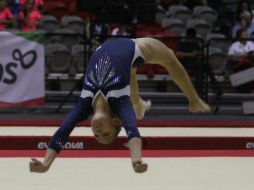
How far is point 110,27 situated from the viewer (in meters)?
12.4

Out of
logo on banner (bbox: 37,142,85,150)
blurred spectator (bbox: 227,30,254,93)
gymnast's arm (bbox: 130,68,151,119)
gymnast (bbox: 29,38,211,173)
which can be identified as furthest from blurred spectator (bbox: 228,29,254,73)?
gymnast (bbox: 29,38,211,173)

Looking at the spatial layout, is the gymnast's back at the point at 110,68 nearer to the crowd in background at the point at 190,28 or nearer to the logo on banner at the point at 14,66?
the logo on banner at the point at 14,66

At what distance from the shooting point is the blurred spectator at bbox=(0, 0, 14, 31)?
11375 mm

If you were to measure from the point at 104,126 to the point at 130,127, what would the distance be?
0.19 metres

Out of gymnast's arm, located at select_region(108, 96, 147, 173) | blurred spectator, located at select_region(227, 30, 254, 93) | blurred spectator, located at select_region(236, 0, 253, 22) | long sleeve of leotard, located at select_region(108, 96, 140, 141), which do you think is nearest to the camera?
gymnast's arm, located at select_region(108, 96, 147, 173)

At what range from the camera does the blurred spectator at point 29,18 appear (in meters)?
11.6

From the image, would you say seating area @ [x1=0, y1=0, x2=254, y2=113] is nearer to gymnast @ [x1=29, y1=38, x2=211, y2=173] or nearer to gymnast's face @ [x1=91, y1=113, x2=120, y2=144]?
gymnast @ [x1=29, y1=38, x2=211, y2=173]

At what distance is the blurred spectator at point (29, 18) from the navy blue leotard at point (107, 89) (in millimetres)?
6756
